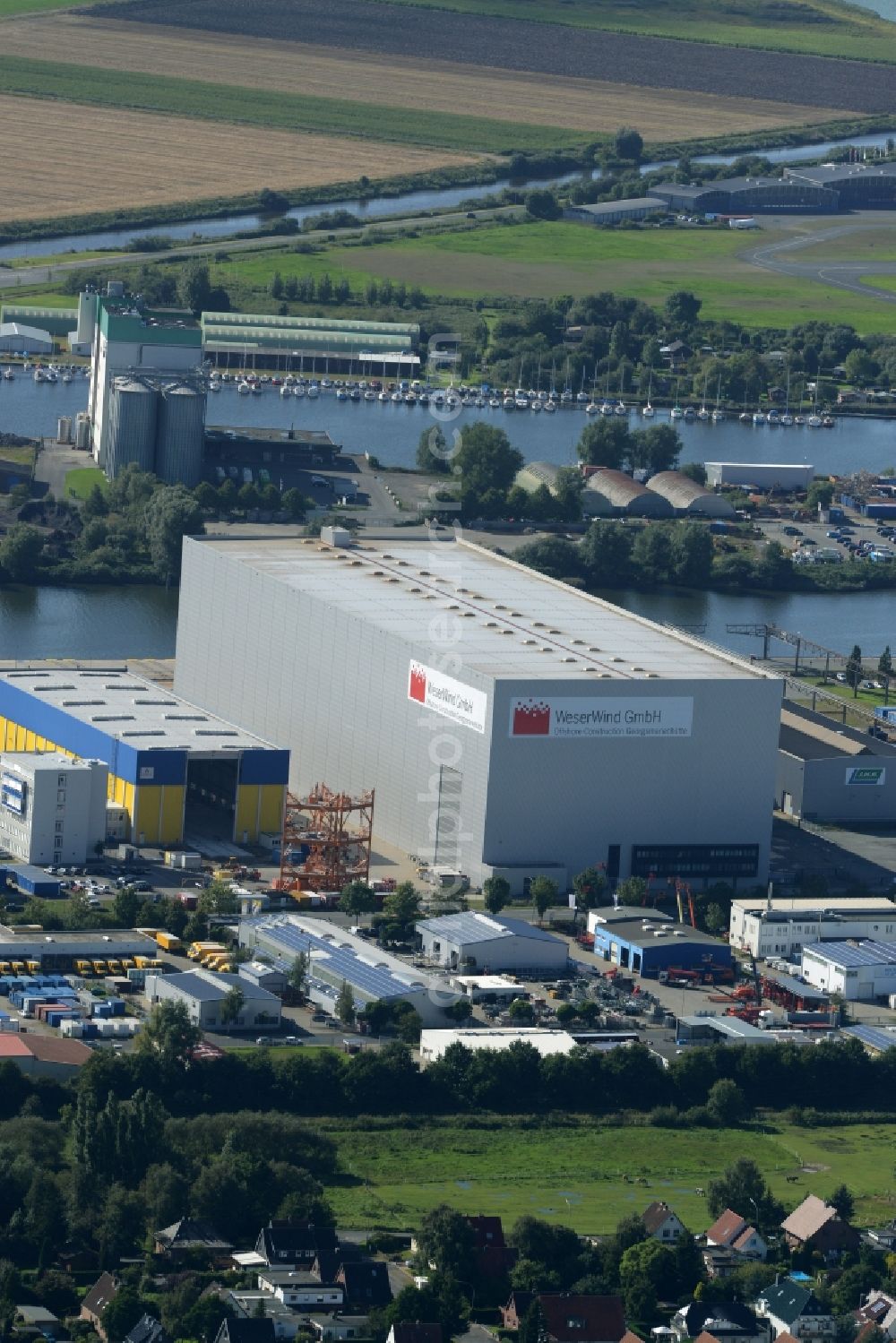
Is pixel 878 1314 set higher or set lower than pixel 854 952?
lower

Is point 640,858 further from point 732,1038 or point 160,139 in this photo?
point 160,139

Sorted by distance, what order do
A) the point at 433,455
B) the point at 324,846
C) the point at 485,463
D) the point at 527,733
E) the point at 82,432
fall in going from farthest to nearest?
the point at 433,455 < the point at 82,432 < the point at 485,463 < the point at 527,733 < the point at 324,846

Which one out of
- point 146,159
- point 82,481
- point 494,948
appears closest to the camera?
point 494,948

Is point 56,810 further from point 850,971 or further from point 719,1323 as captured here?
point 719,1323

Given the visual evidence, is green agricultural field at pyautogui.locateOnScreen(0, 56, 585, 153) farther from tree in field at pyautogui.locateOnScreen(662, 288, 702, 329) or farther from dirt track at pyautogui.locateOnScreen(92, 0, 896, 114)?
tree in field at pyautogui.locateOnScreen(662, 288, 702, 329)

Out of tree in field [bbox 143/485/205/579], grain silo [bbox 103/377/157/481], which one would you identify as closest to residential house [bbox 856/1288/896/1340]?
tree in field [bbox 143/485/205/579]

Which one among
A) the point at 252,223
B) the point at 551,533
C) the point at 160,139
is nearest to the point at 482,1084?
the point at 551,533

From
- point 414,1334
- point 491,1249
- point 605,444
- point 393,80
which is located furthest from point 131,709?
point 393,80

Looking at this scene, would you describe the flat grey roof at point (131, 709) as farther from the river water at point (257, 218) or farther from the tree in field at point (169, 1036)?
the river water at point (257, 218)
